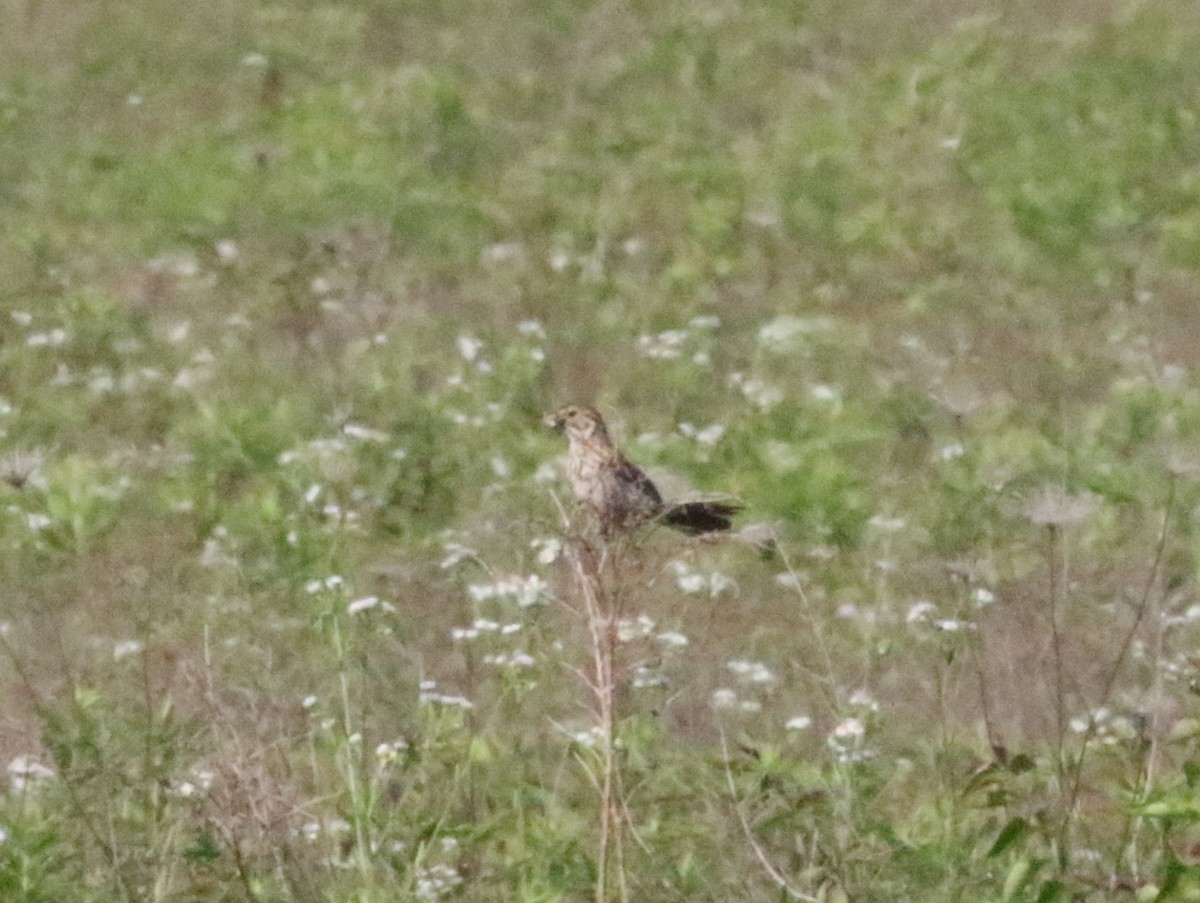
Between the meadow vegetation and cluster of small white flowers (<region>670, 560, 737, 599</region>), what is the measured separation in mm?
25

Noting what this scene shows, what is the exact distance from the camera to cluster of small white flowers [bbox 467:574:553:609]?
16.6 feet

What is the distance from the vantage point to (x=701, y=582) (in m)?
6.91

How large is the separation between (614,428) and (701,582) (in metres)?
0.44

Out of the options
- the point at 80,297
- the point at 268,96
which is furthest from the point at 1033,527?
the point at 268,96

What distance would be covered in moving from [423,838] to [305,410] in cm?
471

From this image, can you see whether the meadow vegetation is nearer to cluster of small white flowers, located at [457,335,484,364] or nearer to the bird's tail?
cluster of small white flowers, located at [457,335,484,364]

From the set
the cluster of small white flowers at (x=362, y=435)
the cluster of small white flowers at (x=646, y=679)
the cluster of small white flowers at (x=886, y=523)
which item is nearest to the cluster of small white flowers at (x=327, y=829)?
the cluster of small white flowers at (x=646, y=679)

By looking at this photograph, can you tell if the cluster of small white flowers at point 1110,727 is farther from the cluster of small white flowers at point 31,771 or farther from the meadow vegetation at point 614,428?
the cluster of small white flowers at point 31,771

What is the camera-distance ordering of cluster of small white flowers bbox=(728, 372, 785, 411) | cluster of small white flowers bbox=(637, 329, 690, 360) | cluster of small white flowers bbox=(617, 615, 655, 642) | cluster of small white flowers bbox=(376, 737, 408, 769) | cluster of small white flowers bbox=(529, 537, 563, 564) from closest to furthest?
cluster of small white flowers bbox=(617, 615, 655, 642)
cluster of small white flowers bbox=(376, 737, 408, 769)
cluster of small white flowers bbox=(529, 537, 563, 564)
cluster of small white flowers bbox=(728, 372, 785, 411)
cluster of small white flowers bbox=(637, 329, 690, 360)

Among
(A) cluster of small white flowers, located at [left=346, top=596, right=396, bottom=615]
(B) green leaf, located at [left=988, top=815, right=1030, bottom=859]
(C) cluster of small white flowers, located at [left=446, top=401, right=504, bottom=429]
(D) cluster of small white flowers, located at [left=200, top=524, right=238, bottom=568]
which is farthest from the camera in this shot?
(C) cluster of small white flowers, located at [left=446, top=401, right=504, bottom=429]

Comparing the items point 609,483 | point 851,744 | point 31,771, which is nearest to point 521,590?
point 851,744

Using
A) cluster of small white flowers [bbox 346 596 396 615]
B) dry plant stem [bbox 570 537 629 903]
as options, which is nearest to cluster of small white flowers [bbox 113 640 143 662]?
cluster of small white flowers [bbox 346 596 396 615]

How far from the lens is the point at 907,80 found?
44.9 feet

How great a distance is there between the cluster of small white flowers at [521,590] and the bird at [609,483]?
641 millimetres
